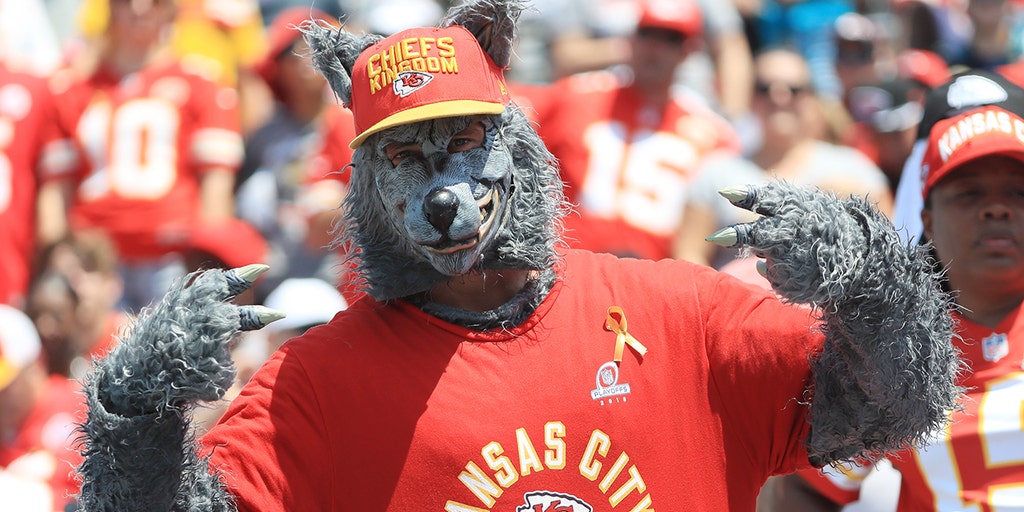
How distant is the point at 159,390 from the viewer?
242 cm

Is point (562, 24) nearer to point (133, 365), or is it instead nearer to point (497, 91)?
point (497, 91)

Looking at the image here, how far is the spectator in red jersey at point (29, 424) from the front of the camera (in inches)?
187

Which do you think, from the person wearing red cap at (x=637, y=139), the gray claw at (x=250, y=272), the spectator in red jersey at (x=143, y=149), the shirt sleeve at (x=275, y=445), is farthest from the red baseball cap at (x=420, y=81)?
the spectator in red jersey at (x=143, y=149)

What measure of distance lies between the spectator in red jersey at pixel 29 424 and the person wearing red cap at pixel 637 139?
2.06 m

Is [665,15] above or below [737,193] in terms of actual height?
above

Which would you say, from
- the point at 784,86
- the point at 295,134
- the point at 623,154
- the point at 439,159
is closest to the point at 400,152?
the point at 439,159

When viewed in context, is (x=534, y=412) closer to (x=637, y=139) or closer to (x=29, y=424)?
(x=29, y=424)

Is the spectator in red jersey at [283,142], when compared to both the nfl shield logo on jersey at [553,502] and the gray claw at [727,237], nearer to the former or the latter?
the nfl shield logo on jersey at [553,502]

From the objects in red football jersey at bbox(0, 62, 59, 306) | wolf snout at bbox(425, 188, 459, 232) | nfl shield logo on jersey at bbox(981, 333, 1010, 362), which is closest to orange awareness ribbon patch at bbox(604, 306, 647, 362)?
wolf snout at bbox(425, 188, 459, 232)

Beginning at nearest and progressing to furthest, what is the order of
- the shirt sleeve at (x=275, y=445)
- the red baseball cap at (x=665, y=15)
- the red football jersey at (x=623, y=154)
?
1. the shirt sleeve at (x=275, y=445)
2. the red football jersey at (x=623, y=154)
3. the red baseball cap at (x=665, y=15)

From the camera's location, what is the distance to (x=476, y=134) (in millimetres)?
2797

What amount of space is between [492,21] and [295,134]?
3.80m

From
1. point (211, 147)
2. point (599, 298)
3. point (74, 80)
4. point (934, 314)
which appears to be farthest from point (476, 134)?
point (74, 80)

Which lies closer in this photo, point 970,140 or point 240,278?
point 240,278
